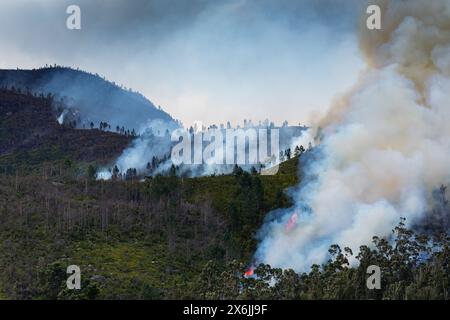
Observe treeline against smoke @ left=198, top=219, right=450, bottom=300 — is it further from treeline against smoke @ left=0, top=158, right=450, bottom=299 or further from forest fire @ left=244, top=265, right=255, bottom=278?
forest fire @ left=244, top=265, right=255, bottom=278

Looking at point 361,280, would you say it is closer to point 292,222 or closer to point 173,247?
point 292,222

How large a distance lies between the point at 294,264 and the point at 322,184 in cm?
2812

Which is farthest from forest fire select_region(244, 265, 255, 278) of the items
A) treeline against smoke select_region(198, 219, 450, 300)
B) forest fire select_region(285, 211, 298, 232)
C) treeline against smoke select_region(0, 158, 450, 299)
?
treeline against smoke select_region(198, 219, 450, 300)

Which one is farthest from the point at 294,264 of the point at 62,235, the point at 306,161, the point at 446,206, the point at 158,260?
the point at 306,161

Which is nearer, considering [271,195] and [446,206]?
[446,206]

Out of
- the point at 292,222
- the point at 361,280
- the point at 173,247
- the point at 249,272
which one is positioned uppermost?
the point at 292,222

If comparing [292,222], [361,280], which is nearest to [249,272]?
[292,222]

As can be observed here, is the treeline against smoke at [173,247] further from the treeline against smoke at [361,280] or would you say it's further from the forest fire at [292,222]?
the forest fire at [292,222]

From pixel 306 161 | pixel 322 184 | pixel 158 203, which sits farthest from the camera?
pixel 306 161

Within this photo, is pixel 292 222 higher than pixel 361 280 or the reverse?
higher

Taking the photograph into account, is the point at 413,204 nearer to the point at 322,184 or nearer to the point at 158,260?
the point at 322,184

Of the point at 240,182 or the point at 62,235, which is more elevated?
the point at 240,182

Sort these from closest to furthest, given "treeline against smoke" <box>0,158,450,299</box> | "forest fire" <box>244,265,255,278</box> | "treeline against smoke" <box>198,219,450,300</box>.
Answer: "treeline against smoke" <box>198,219,450,300</box> < "treeline against smoke" <box>0,158,450,299</box> < "forest fire" <box>244,265,255,278</box>
